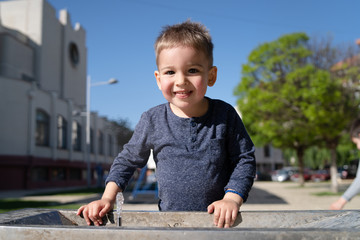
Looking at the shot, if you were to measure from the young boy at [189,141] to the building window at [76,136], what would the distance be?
96.5 ft

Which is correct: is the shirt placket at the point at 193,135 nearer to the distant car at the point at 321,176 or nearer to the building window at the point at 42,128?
the building window at the point at 42,128

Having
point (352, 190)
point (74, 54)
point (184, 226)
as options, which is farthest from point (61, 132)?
point (184, 226)

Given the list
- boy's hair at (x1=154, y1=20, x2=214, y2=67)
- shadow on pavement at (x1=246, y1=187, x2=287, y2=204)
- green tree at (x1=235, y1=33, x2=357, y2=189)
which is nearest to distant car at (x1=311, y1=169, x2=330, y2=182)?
green tree at (x1=235, y1=33, x2=357, y2=189)

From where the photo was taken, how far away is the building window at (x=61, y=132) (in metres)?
27.4

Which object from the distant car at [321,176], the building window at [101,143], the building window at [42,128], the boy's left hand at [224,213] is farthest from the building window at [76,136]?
the boy's left hand at [224,213]

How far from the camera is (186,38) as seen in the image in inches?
64.1

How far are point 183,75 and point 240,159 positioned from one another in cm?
47

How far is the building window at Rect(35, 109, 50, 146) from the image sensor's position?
2428 centimetres

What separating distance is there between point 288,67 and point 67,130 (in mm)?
18254

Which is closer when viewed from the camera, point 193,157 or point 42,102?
point 193,157

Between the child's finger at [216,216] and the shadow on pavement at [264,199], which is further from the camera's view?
the shadow on pavement at [264,199]

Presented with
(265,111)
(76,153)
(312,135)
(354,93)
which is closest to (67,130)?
(76,153)

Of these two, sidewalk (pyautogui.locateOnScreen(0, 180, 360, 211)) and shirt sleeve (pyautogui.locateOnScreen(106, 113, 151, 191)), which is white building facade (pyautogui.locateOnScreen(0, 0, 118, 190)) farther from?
shirt sleeve (pyautogui.locateOnScreen(106, 113, 151, 191))

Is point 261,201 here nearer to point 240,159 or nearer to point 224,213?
point 240,159
